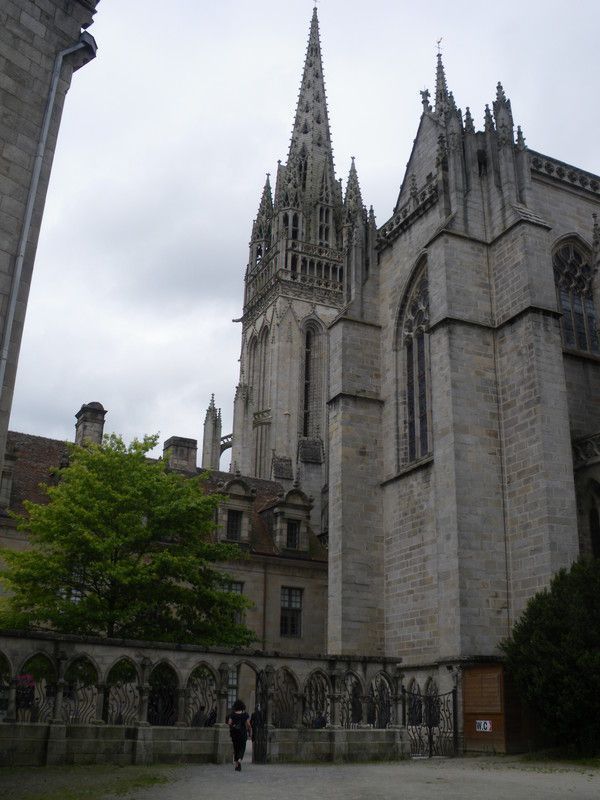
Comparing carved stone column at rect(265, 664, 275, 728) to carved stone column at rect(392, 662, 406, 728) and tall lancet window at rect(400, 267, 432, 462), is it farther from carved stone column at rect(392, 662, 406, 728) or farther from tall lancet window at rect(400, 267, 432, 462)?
tall lancet window at rect(400, 267, 432, 462)

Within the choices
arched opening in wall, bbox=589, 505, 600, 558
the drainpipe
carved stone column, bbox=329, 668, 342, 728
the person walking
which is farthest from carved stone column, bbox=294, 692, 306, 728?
arched opening in wall, bbox=589, 505, 600, 558

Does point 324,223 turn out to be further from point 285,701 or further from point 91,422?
point 285,701

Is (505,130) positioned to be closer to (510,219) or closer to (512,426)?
(510,219)

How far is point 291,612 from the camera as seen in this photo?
2962 cm

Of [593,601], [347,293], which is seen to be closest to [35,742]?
[593,601]

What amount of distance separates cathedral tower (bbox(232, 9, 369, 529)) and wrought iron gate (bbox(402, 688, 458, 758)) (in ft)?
122

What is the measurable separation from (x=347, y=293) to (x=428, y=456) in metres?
7.74

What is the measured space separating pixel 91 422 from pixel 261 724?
19.1 metres

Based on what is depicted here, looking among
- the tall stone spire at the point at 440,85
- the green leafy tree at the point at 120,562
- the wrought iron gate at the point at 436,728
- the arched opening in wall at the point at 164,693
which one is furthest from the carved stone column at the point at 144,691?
the tall stone spire at the point at 440,85

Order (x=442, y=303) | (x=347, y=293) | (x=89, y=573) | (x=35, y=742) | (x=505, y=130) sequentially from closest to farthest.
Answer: (x=35, y=742) < (x=89, y=573) < (x=442, y=303) < (x=505, y=130) < (x=347, y=293)

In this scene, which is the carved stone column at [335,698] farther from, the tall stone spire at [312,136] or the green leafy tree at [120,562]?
the tall stone spire at [312,136]

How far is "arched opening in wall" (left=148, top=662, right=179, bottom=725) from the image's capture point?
14711 millimetres

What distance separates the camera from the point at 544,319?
20.7 m

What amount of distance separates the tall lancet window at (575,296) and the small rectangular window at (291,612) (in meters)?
13.3
